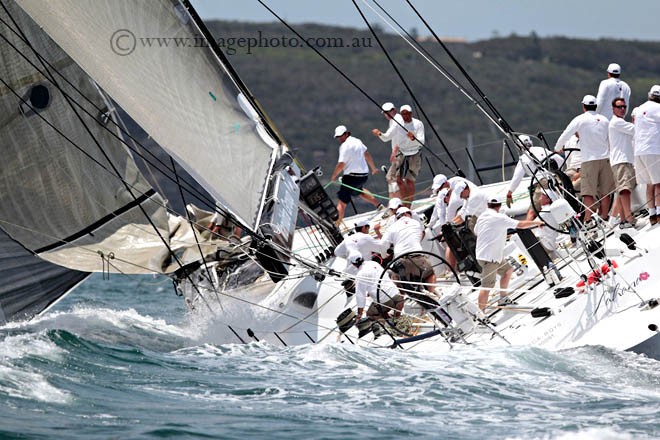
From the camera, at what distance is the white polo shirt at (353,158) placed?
1427 centimetres

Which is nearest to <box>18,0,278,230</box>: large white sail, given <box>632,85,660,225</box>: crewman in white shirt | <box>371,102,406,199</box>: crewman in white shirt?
<box>371,102,406,199</box>: crewman in white shirt

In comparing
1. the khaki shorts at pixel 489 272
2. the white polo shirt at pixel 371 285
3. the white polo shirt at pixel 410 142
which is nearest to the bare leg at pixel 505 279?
the khaki shorts at pixel 489 272

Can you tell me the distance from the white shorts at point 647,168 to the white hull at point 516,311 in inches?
15.0

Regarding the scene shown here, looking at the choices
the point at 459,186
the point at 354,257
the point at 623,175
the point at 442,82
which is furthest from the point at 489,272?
the point at 442,82

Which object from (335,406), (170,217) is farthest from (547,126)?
(335,406)

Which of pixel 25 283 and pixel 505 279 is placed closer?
pixel 505 279

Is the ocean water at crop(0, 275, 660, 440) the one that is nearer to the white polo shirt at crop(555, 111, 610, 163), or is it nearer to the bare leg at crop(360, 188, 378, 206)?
the white polo shirt at crop(555, 111, 610, 163)

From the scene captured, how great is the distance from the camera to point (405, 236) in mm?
11039

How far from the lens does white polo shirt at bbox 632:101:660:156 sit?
35.5 feet

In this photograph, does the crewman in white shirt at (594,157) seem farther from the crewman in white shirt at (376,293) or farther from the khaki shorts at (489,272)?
the crewman in white shirt at (376,293)

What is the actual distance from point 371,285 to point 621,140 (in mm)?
2628

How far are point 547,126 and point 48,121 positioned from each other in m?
48.7

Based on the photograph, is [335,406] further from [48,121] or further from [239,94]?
[48,121]

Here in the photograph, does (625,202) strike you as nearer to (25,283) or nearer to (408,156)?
(408,156)
